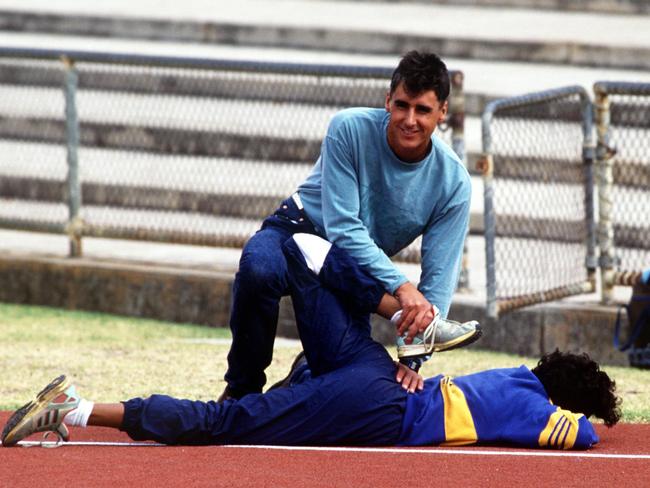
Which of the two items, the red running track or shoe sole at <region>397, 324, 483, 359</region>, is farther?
shoe sole at <region>397, 324, 483, 359</region>

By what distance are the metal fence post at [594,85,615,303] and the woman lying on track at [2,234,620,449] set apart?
2937mm

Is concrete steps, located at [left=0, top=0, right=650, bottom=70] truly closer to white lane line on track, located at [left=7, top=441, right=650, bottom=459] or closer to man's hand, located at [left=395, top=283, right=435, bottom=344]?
man's hand, located at [left=395, top=283, right=435, bottom=344]

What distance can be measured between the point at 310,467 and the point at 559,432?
1.02m

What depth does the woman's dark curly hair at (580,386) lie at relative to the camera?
627 centimetres

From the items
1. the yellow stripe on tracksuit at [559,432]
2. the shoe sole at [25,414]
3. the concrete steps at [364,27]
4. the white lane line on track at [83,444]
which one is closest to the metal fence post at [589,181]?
the yellow stripe on tracksuit at [559,432]

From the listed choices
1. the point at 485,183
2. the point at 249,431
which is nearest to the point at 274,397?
the point at 249,431

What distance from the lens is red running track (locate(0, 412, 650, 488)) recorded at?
5391mm

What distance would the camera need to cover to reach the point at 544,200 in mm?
9461

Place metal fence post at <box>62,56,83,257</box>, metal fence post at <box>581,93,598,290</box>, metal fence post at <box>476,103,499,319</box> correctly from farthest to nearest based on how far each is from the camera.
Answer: metal fence post at <box>62,56,83,257</box> → metal fence post at <box>581,93,598,290</box> → metal fence post at <box>476,103,499,319</box>

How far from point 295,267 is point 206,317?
11.3 feet

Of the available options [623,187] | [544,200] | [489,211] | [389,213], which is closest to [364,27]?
[623,187]

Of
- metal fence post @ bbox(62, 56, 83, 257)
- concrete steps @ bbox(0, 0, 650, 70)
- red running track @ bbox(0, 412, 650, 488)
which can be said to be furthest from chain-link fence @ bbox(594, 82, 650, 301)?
concrete steps @ bbox(0, 0, 650, 70)

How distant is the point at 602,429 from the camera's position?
662 cm

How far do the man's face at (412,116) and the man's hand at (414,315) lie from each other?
0.61 meters
